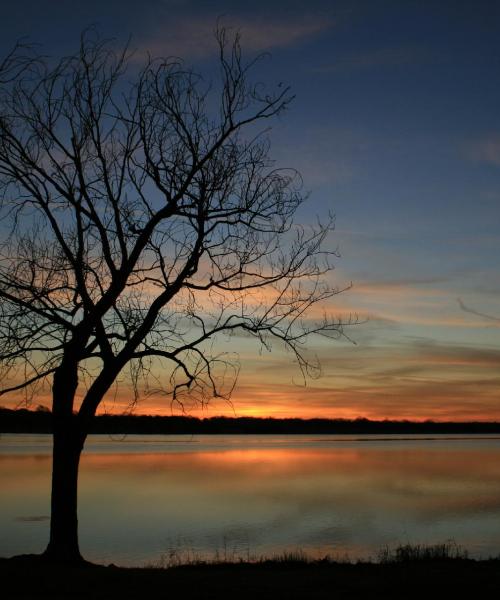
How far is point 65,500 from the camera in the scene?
13.1 metres

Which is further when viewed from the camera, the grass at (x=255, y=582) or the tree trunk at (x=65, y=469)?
the tree trunk at (x=65, y=469)

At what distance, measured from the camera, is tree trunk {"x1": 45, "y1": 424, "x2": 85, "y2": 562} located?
42.4ft

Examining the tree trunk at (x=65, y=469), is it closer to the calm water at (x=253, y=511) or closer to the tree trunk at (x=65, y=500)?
the tree trunk at (x=65, y=500)

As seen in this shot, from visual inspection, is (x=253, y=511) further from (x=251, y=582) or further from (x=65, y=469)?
(x=251, y=582)

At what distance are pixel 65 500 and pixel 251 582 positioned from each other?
401cm

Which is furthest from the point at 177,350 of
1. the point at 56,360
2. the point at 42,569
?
the point at 42,569

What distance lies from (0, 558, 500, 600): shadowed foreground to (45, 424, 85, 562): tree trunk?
1.86 ft

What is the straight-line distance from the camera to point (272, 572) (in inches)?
493

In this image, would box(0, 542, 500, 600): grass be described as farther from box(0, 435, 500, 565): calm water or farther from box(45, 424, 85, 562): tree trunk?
box(0, 435, 500, 565): calm water

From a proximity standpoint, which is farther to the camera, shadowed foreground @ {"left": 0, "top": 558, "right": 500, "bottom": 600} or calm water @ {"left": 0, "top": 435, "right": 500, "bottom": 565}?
calm water @ {"left": 0, "top": 435, "right": 500, "bottom": 565}

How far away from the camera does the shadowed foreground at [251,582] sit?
380 inches

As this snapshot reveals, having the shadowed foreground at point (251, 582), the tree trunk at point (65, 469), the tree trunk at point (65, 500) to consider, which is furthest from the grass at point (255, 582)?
the tree trunk at point (65, 469)

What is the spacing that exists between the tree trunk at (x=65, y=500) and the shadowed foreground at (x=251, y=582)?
0.57 metres

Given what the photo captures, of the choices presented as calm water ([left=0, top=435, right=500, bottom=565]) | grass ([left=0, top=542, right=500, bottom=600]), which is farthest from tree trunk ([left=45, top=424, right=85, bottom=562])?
calm water ([left=0, top=435, right=500, bottom=565])
